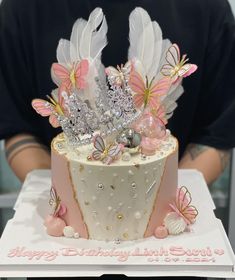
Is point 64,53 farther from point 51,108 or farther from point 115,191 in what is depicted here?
point 115,191

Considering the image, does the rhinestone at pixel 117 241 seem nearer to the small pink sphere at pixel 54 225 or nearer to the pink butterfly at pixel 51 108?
the small pink sphere at pixel 54 225

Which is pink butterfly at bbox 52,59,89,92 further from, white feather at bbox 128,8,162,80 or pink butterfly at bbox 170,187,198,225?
pink butterfly at bbox 170,187,198,225

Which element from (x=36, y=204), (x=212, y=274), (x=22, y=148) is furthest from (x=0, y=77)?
(x=212, y=274)

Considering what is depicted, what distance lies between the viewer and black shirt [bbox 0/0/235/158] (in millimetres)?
930

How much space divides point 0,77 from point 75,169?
12.5 inches

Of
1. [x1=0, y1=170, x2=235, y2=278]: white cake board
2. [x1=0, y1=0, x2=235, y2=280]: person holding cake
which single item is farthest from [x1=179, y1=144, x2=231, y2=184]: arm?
[x1=0, y1=170, x2=235, y2=278]: white cake board

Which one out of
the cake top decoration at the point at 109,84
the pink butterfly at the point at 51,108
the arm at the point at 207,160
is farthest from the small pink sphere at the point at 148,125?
the arm at the point at 207,160

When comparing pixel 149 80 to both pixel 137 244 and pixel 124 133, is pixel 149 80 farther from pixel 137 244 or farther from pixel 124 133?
pixel 137 244

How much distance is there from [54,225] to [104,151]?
0.13 metres

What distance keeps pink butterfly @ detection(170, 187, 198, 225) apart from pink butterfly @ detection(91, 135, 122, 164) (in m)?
0.13

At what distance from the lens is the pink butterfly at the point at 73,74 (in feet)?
2.32

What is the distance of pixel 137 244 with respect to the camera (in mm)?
708

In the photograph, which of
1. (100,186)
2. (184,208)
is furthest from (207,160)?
(100,186)

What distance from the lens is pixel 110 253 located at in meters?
0.67
